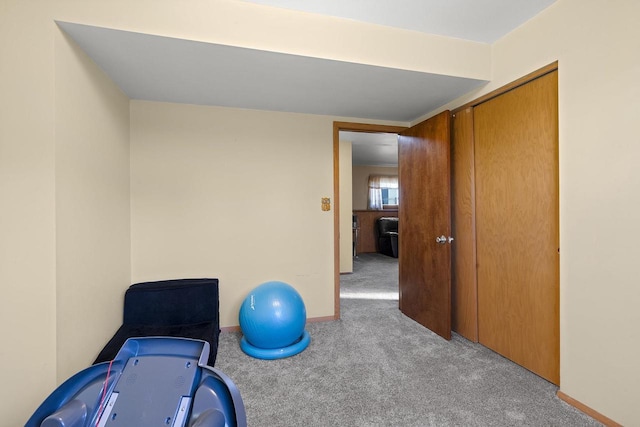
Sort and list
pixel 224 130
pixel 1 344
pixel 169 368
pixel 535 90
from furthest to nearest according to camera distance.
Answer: pixel 224 130, pixel 535 90, pixel 1 344, pixel 169 368

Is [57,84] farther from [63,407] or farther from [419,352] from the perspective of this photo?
[419,352]

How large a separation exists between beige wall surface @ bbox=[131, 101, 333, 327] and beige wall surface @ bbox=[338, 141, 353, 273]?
213 cm

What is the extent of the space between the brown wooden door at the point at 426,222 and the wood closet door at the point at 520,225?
0.27 metres

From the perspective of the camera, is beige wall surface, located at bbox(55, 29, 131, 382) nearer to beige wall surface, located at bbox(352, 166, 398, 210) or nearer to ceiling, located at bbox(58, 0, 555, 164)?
ceiling, located at bbox(58, 0, 555, 164)

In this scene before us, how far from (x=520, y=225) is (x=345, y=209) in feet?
11.0

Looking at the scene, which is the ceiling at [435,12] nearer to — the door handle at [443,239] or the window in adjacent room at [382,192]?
the door handle at [443,239]

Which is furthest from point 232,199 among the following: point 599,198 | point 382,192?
point 382,192

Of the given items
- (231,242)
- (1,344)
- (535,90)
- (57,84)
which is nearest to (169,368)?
(1,344)

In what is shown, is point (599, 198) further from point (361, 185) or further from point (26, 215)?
point (361, 185)

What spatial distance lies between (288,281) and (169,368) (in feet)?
6.52

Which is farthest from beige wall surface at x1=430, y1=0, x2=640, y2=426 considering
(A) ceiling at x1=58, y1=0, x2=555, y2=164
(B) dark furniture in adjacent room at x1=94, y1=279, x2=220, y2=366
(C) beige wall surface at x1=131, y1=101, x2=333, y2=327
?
(B) dark furniture in adjacent room at x1=94, y1=279, x2=220, y2=366

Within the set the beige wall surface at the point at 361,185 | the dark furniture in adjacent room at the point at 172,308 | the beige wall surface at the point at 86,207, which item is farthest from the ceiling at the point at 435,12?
the beige wall surface at the point at 361,185

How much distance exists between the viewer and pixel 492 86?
238cm

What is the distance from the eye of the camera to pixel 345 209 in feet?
17.6
